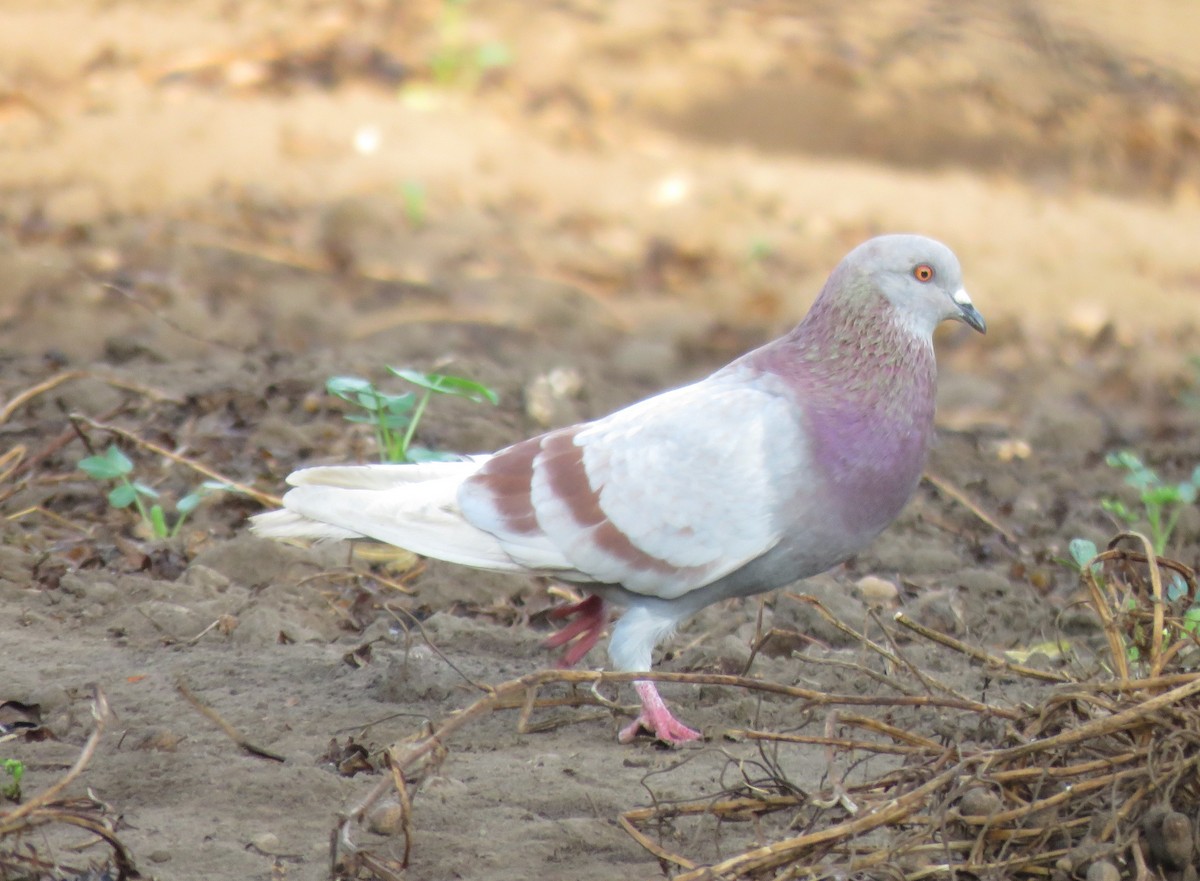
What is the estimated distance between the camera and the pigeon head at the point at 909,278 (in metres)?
3.28

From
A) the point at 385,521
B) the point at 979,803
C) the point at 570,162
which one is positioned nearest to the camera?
the point at 979,803

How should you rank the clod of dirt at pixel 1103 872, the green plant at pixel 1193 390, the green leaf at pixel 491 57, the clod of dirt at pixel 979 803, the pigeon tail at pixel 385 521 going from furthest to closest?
the green leaf at pixel 491 57
the green plant at pixel 1193 390
the pigeon tail at pixel 385 521
the clod of dirt at pixel 979 803
the clod of dirt at pixel 1103 872

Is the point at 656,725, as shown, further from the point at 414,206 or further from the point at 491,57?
the point at 491,57

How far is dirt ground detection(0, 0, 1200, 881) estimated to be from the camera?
9.07 ft

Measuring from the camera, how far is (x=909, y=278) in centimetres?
330

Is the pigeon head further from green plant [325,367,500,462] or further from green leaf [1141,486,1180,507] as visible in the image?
green leaf [1141,486,1180,507]

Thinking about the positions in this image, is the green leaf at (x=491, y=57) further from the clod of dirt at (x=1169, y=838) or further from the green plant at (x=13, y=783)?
the clod of dirt at (x=1169, y=838)

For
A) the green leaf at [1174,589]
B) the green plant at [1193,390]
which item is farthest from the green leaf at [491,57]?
the green leaf at [1174,589]

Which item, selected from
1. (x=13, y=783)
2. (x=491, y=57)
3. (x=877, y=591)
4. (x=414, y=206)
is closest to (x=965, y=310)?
(x=877, y=591)

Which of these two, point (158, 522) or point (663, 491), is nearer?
point (663, 491)

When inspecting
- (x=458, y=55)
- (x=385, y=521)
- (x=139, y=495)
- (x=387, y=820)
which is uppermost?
(x=387, y=820)

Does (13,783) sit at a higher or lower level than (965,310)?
lower

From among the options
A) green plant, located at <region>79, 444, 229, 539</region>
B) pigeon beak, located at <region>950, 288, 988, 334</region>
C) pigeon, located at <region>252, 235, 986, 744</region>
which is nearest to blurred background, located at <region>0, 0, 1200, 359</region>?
green plant, located at <region>79, 444, 229, 539</region>

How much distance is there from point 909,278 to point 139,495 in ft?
6.99
